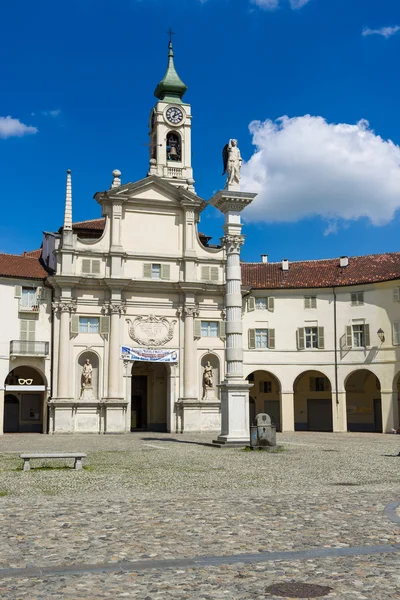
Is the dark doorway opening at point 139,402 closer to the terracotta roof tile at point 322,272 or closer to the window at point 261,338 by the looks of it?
the window at point 261,338

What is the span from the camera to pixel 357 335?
171ft

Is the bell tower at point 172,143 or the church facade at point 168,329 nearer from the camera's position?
the church facade at point 168,329

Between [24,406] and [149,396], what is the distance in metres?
9.54

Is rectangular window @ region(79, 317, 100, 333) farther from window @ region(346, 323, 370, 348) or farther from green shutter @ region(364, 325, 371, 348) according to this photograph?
green shutter @ region(364, 325, 371, 348)

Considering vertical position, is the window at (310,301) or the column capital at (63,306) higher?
the window at (310,301)

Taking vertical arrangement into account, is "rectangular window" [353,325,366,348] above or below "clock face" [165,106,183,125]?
below

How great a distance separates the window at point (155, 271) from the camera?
5165 cm

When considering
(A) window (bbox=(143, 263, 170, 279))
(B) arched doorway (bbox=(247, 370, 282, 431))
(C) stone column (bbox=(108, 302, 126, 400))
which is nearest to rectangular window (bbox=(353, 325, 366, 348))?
(B) arched doorway (bbox=(247, 370, 282, 431))

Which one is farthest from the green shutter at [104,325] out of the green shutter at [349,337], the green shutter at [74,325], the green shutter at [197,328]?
the green shutter at [349,337]

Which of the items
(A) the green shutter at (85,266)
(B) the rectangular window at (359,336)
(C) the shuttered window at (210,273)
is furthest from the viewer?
(C) the shuttered window at (210,273)

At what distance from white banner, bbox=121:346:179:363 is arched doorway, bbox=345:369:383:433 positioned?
14.3 m

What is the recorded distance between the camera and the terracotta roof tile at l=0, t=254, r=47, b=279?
49.1m

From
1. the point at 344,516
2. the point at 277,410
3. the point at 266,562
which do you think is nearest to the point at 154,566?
the point at 266,562

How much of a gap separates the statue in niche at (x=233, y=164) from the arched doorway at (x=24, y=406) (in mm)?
25644
